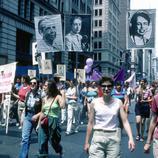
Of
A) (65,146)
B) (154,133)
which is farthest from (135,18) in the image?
(154,133)

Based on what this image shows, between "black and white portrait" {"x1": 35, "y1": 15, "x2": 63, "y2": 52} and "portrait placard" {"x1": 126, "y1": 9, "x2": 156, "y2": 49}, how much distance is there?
2.90 metres

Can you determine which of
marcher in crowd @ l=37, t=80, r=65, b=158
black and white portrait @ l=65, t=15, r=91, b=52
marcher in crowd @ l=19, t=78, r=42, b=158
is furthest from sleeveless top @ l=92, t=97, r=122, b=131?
black and white portrait @ l=65, t=15, r=91, b=52

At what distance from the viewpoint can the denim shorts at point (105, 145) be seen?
215 inches

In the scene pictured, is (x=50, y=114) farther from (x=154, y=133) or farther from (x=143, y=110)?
(x=143, y=110)

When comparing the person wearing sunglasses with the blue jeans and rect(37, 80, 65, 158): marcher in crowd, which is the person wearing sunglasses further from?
the blue jeans

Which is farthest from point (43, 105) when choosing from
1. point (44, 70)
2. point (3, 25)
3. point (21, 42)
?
point (21, 42)

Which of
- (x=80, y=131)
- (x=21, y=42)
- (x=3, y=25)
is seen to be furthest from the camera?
(x=21, y=42)

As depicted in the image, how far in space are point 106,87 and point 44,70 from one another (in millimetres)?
12383

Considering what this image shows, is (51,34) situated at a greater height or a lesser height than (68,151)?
greater

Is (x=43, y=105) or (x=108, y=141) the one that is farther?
(x=43, y=105)

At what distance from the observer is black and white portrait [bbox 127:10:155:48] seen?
14586mm

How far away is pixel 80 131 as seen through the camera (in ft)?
46.6

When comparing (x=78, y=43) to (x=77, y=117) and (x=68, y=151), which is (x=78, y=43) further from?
(x=68, y=151)

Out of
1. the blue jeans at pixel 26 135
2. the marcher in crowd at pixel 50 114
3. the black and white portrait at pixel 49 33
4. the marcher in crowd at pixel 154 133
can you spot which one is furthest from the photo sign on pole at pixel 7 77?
the marcher in crowd at pixel 154 133
